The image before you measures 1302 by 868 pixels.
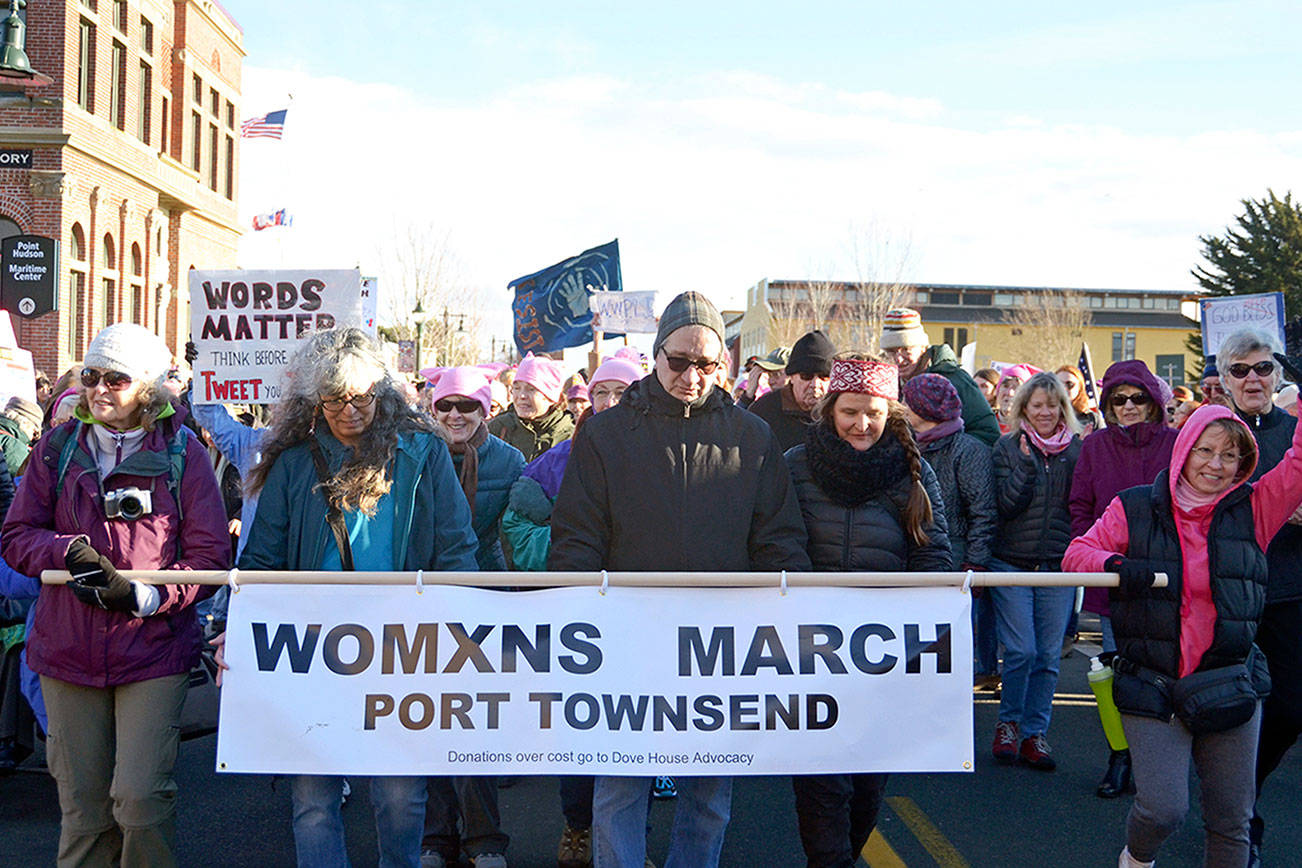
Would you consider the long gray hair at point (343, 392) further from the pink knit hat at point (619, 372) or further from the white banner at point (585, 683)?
the pink knit hat at point (619, 372)

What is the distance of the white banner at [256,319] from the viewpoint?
22.8ft

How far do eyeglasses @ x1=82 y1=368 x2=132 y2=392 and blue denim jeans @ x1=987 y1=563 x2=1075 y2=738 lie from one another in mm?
4682

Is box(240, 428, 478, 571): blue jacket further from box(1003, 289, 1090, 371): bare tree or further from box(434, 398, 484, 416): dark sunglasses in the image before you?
box(1003, 289, 1090, 371): bare tree

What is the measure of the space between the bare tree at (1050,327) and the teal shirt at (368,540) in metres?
72.6

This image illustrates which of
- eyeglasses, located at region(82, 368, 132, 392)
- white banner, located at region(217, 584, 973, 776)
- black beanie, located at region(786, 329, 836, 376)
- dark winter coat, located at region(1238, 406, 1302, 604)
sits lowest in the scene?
white banner, located at region(217, 584, 973, 776)

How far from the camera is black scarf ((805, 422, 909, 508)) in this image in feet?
14.4

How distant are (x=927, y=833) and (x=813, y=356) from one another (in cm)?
248

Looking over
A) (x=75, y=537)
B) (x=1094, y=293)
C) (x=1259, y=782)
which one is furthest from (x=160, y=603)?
(x=1094, y=293)

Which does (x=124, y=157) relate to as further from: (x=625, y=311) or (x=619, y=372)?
(x=619, y=372)

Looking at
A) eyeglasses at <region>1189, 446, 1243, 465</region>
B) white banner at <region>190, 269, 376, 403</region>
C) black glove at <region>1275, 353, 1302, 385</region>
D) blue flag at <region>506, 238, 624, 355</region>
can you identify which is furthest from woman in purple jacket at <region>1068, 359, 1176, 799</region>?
blue flag at <region>506, 238, 624, 355</region>

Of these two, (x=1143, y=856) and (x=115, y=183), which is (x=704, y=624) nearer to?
(x=1143, y=856)

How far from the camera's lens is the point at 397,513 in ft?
13.5

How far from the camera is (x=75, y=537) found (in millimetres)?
3867

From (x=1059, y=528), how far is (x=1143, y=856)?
277 centimetres
